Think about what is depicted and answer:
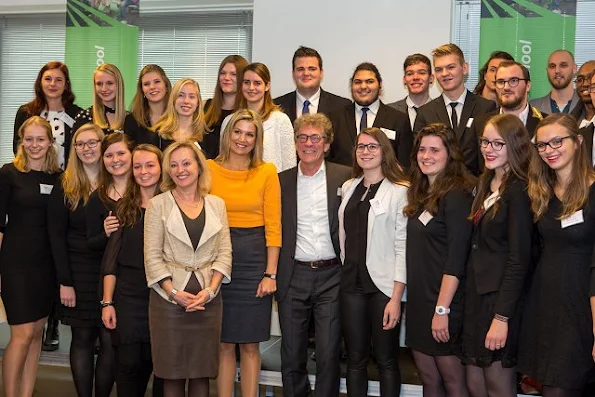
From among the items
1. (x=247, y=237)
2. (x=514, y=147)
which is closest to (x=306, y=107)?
(x=247, y=237)

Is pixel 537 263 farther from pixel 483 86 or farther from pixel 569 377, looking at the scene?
pixel 483 86

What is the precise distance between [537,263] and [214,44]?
16.5 feet

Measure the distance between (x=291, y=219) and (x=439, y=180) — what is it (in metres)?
0.86

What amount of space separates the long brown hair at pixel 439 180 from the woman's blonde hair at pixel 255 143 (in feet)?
2.82

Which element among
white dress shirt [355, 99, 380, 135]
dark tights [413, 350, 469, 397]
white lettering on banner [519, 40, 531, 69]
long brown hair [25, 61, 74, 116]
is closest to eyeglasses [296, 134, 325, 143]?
white dress shirt [355, 99, 380, 135]

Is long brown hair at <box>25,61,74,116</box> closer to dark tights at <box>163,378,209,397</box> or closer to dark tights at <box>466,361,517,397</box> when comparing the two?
dark tights at <box>163,378,209,397</box>

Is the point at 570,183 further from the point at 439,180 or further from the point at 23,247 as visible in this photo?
the point at 23,247

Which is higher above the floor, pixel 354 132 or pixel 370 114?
pixel 370 114

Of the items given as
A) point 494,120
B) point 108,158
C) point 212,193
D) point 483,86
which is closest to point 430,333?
point 494,120

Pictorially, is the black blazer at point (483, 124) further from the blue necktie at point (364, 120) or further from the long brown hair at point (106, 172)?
the long brown hair at point (106, 172)

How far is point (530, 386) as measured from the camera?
4.37 m

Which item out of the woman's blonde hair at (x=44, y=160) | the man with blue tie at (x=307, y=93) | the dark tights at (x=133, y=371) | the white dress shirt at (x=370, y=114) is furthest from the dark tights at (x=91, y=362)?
the white dress shirt at (x=370, y=114)

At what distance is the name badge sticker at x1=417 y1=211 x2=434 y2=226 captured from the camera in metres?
3.60

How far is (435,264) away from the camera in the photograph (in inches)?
141
